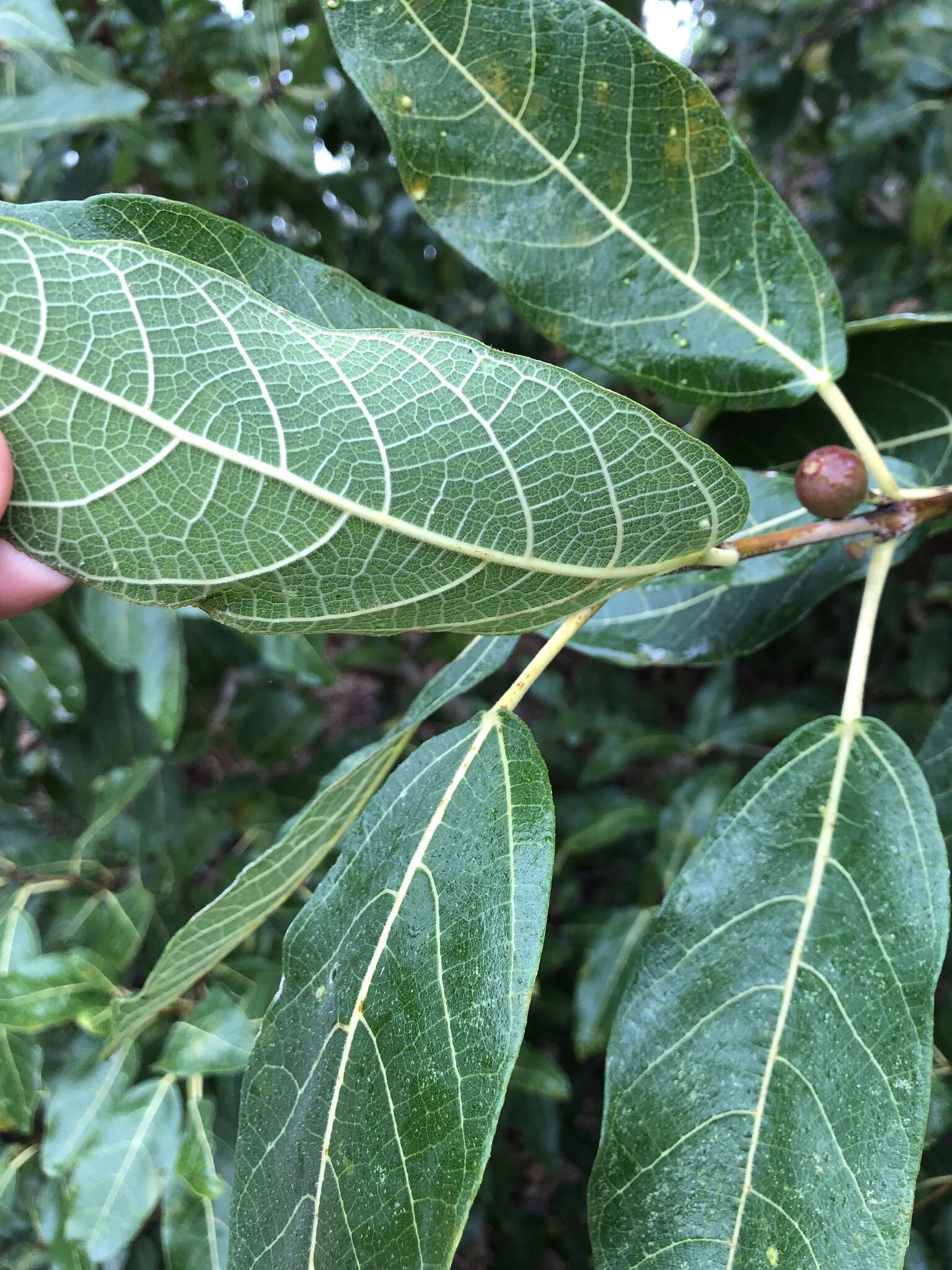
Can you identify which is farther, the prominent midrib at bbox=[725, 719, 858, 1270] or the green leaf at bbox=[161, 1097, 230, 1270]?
the green leaf at bbox=[161, 1097, 230, 1270]

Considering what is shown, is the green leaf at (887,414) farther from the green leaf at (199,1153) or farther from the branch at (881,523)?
the green leaf at (199,1153)

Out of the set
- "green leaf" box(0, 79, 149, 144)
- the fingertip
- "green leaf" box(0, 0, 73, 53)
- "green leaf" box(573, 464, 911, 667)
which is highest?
"green leaf" box(0, 0, 73, 53)

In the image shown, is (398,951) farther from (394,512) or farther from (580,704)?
(580,704)

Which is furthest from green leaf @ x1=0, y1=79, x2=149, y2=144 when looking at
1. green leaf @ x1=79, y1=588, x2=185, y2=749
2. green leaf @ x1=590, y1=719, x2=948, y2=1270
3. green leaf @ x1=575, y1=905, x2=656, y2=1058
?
green leaf @ x1=575, y1=905, x2=656, y2=1058

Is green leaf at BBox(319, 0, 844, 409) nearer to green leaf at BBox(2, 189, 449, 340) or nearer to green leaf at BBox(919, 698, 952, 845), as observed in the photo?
green leaf at BBox(2, 189, 449, 340)

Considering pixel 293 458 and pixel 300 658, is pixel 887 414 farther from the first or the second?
pixel 300 658

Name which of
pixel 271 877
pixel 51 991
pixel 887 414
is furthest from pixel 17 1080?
pixel 887 414

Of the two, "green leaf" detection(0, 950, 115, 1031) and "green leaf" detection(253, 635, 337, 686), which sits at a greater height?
"green leaf" detection(253, 635, 337, 686)
